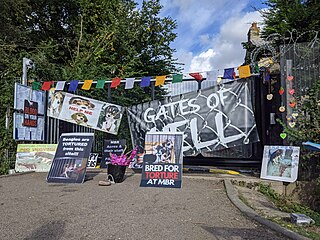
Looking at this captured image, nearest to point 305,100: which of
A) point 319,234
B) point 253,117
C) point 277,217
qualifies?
point 253,117

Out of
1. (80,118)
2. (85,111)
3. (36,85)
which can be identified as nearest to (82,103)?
(85,111)

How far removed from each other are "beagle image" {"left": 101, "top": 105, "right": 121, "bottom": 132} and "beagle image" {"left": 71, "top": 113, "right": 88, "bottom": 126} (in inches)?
23.6

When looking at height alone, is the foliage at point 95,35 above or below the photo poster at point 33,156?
above

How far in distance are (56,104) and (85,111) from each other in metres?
0.98

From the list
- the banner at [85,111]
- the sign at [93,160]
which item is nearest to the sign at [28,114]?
the banner at [85,111]

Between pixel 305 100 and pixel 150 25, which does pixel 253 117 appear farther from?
pixel 150 25

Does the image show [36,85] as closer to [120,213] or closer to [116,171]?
[116,171]

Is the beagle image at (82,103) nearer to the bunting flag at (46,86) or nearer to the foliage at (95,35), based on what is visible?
the bunting flag at (46,86)

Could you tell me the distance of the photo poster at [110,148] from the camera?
10.7 meters

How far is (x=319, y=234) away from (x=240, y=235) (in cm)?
101

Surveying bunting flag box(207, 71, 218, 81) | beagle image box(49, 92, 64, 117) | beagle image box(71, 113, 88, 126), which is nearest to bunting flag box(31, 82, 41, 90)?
beagle image box(49, 92, 64, 117)

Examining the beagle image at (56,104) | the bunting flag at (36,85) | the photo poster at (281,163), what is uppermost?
the bunting flag at (36,85)

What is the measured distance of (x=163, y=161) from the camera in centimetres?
762

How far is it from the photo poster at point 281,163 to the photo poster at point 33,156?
5.95 m
